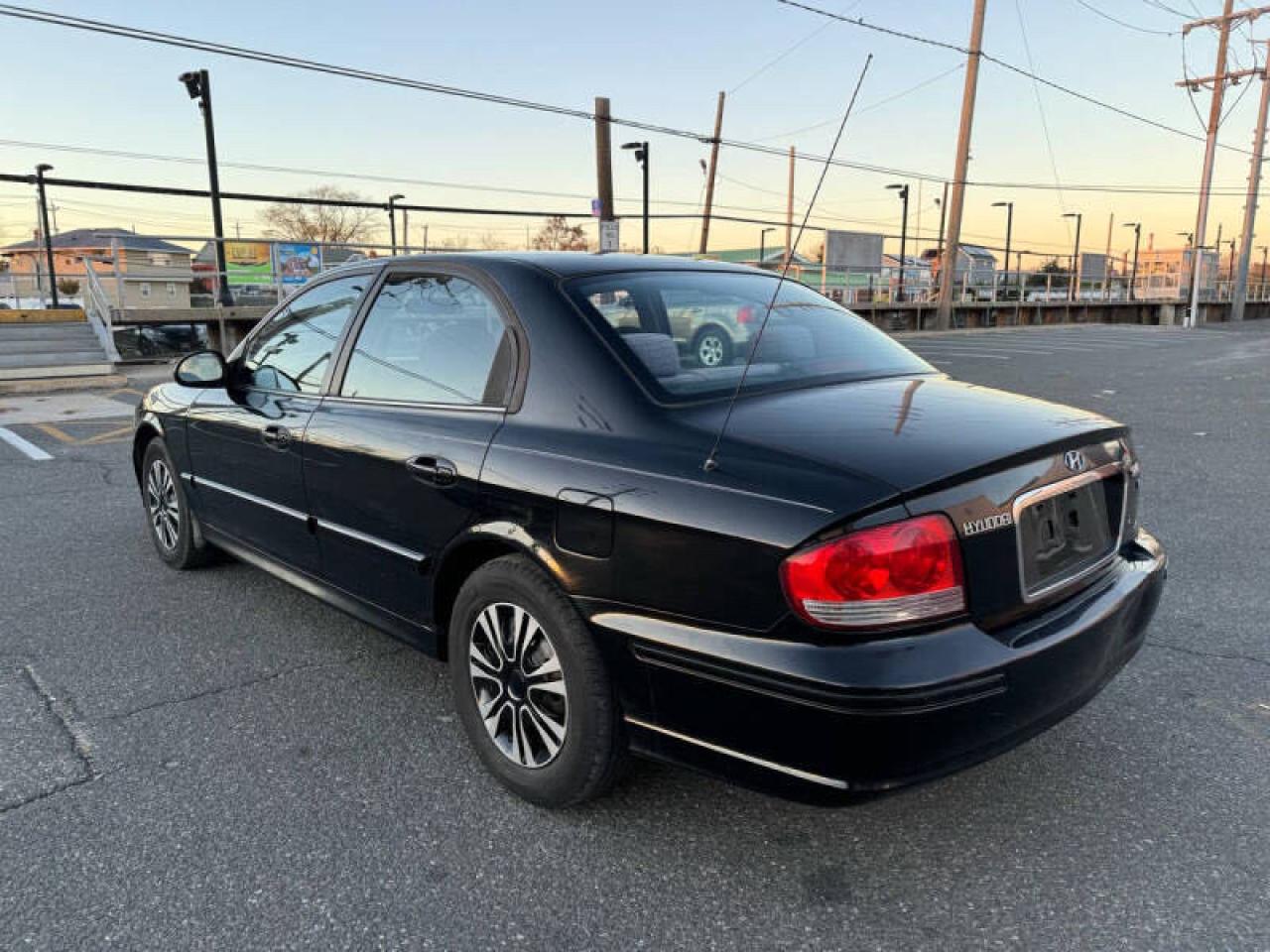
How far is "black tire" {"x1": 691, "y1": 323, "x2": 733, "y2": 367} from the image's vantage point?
2.62 metres

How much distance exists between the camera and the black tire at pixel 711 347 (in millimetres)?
2625

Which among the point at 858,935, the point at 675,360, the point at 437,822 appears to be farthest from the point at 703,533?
the point at 437,822

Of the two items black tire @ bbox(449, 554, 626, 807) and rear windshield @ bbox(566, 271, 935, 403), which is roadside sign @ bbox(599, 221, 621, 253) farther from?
black tire @ bbox(449, 554, 626, 807)

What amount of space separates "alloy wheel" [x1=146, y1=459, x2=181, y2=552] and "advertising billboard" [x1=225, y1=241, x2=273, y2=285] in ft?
37.4

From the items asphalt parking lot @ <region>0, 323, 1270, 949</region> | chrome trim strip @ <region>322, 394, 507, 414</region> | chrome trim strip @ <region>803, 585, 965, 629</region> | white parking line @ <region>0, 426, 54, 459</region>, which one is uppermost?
chrome trim strip @ <region>322, 394, 507, 414</region>

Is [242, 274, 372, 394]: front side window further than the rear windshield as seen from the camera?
Yes

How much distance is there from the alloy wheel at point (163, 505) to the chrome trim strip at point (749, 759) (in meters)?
3.20

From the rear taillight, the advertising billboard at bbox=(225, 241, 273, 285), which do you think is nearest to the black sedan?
the rear taillight

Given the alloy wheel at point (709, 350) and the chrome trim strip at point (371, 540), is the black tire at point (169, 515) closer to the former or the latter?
the chrome trim strip at point (371, 540)

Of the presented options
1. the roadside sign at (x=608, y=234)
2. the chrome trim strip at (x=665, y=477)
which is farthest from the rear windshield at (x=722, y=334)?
the roadside sign at (x=608, y=234)

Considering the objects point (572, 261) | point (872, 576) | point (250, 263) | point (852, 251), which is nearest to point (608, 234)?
point (250, 263)

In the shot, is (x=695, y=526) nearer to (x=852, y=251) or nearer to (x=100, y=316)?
(x=100, y=316)

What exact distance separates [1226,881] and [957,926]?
0.69 meters

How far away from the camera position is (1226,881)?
6.77 ft
